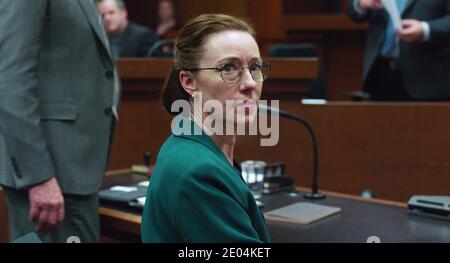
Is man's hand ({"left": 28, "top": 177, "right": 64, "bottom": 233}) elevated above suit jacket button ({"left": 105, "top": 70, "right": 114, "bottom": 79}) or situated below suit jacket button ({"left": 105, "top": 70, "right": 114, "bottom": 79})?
below

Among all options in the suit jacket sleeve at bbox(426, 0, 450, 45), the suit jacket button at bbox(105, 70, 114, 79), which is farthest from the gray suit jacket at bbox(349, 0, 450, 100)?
the suit jacket button at bbox(105, 70, 114, 79)

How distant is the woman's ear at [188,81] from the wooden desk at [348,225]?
58 centimetres

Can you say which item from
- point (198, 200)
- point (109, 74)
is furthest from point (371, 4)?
point (198, 200)

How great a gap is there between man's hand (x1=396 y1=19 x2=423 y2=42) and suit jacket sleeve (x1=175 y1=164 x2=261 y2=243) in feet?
5.72

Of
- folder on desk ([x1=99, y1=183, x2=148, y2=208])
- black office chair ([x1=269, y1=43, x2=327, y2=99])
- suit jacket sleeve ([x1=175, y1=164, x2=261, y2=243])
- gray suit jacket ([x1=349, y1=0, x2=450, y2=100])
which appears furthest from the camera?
black office chair ([x1=269, y1=43, x2=327, y2=99])

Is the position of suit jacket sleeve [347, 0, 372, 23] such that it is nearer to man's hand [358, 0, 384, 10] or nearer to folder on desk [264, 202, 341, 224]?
man's hand [358, 0, 384, 10]

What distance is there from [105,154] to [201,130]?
75cm

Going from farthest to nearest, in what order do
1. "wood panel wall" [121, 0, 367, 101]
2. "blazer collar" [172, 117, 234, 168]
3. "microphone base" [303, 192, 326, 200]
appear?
"wood panel wall" [121, 0, 367, 101]
"microphone base" [303, 192, 326, 200]
"blazer collar" [172, 117, 234, 168]

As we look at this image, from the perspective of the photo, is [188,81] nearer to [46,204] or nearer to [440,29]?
[46,204]

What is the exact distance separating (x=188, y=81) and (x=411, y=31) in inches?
62.7

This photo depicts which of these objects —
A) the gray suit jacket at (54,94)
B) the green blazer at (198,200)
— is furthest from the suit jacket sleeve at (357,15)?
the green blazer at (198,200)

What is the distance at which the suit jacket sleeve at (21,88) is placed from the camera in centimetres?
162

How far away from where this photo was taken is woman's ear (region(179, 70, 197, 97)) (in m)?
1.25

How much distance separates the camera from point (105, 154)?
1.87 metres
